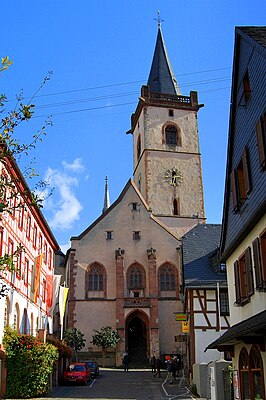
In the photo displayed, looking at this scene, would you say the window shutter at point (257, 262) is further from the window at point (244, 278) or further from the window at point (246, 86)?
the window at point (246, 86)

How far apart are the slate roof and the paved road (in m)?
5.70

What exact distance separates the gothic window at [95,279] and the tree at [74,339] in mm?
4079

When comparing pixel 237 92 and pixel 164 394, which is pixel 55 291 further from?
pixel 237 92

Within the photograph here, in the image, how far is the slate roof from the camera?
96.7 feet

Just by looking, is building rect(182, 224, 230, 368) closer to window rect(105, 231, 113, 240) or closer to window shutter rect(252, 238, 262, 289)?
window shutter rect(252, 238, 262, 289)

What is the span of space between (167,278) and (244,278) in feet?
105

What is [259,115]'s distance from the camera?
13914mm

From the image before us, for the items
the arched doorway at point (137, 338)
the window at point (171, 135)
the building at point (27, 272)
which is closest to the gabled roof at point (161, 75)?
the window at point (171, 135)

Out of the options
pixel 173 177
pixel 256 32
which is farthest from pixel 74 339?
pixel 256 32

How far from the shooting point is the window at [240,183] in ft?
50.5

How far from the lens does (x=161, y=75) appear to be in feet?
212

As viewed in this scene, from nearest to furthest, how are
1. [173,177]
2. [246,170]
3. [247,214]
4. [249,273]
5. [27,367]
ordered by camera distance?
[249,273] → [247,214] → [246,170] → [27,367] → [173,177]

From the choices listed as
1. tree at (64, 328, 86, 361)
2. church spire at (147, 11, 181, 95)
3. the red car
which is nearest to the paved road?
the red car

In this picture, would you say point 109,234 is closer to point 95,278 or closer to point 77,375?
point 95,278
